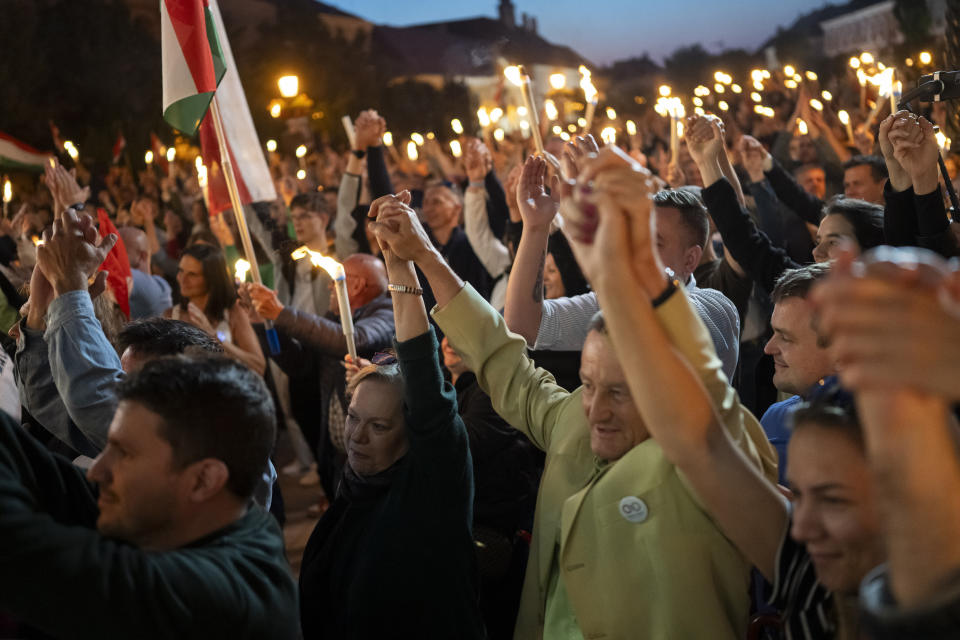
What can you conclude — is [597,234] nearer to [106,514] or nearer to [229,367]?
[229,367]

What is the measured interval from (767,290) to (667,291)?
109 inches

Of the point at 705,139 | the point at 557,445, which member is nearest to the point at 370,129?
the point at 705,139

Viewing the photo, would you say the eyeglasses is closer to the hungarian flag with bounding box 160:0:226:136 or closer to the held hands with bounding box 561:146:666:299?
the held hands with bounding box 561:146:666:299

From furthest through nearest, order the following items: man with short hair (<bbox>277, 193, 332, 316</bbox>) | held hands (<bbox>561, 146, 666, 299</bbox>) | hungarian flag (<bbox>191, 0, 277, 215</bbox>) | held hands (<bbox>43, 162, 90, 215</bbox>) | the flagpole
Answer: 1. man with short hair (<bbox>277, 193, 332, 316</bbox>)
2. hungarian flag (<bbox>191, 0, 277, 215</bbox>)
3. the flagpole
4. held hands (<bbox>43, 162, 90, 215</bbox>)
5. held hands (<bbox>561, 146, 666, 299</bbox>)

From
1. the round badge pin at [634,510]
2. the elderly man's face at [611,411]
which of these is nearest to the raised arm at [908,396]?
the round badge pin at [634,510]

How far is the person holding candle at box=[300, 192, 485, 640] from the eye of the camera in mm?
2498

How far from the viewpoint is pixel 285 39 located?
139ft

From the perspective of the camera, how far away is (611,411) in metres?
2.38

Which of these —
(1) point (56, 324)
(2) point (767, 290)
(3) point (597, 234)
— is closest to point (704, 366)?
(3) point (597, 234)

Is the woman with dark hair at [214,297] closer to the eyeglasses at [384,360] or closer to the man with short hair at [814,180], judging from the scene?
the eyeglasses at [384,360]

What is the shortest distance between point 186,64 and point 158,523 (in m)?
3.37

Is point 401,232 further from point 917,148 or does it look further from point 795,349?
point 917,148

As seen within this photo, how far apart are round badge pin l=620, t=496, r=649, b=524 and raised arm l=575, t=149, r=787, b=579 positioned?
0.30 meters

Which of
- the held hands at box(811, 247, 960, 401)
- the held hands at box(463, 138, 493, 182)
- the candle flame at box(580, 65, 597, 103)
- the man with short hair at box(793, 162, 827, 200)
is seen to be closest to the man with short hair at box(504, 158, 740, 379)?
the held hands at box(811, 247, 960, 401)
